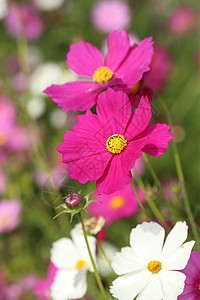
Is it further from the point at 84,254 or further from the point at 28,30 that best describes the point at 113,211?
the point at 28,30

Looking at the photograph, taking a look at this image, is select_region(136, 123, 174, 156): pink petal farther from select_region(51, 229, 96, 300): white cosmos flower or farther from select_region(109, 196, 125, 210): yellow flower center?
select_region(109, 196, 125, 210): yellow flower center

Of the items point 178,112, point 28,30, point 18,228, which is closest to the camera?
point 18,228

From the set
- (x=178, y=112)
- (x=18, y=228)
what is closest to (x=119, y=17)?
(x=178, y=112)

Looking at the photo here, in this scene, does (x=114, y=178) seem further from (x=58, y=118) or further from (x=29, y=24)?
(x=29, y=24)

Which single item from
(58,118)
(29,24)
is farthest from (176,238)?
(29,24)

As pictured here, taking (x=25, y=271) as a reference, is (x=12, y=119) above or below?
above

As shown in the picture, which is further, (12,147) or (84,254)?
(12,147)

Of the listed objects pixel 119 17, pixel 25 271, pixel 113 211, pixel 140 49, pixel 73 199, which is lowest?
pixel 25 271
